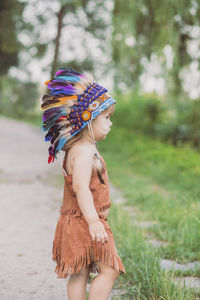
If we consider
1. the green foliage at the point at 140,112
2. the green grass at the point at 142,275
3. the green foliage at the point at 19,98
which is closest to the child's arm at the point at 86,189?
the green grass at the point at 142,275

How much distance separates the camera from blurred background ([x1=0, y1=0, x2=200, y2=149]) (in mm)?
6016

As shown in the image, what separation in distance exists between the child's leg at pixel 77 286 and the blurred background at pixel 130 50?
14.6 ft

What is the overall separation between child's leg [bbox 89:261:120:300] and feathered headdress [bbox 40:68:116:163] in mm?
687

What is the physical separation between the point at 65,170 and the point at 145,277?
2.96ft

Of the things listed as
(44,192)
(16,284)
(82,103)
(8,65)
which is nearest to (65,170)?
(82,103)

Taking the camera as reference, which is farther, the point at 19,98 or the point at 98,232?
the point at 19,98

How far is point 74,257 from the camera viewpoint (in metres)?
2.06

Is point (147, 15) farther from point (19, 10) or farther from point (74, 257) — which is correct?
point (19, 10)

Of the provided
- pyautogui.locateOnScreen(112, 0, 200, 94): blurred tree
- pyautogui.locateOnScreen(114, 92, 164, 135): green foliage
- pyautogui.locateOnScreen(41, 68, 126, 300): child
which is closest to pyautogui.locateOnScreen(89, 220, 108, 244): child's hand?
pyautogui.locateOnScreen(41, 68, 126, 300): child

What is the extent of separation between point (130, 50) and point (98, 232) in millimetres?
5252

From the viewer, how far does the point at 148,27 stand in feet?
21.4

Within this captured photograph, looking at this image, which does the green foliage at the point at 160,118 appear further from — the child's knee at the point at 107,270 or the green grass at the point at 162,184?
the child's knee at the point at 107,270

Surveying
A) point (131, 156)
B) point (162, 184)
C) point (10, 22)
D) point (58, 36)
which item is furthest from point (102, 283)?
point (58, 36)

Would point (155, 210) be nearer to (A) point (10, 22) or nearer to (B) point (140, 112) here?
(B) point (140, 112)
